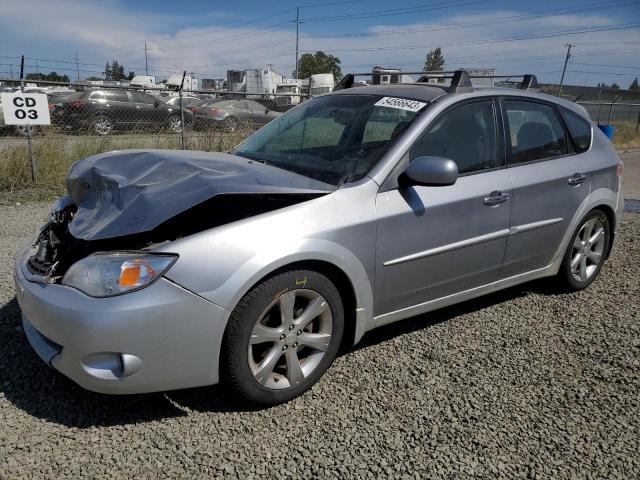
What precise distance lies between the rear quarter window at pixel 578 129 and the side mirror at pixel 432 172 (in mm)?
1788

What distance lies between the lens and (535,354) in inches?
133

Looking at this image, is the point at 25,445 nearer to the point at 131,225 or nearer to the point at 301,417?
the point at 131,225

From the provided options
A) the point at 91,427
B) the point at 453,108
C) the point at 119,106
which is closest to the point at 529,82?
the point at 453,108

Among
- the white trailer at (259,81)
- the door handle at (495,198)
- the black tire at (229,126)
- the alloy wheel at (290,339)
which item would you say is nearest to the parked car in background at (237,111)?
the black tire at (229,126)

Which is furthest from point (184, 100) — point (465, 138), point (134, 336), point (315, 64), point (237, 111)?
point (315, 64)

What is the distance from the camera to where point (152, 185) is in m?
2.78

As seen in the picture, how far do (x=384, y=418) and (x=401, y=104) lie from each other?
1.92 m

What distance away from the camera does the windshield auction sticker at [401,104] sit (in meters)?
3.29

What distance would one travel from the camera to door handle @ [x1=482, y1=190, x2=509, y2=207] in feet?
11.0

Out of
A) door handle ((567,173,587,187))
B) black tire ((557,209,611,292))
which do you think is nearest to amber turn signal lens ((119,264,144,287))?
door handle ((567,173,587,187))

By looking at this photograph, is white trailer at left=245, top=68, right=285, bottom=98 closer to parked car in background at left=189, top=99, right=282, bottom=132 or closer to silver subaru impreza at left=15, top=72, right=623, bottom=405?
parked car in background at left=189, top=99, right=282, bottom=132

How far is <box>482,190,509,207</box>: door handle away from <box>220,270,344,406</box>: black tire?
124 cm

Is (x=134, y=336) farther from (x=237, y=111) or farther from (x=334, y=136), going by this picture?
(x=237, y=111)

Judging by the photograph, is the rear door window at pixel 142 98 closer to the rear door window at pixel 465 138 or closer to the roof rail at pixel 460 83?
the roof rail at pixel 460 83
